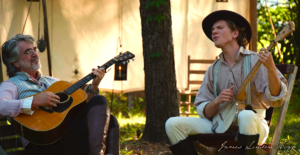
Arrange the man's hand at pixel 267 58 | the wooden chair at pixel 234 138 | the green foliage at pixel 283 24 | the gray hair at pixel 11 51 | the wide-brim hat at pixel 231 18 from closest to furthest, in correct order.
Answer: the man's hand at pixel 267 58, the wooden chair at pixel 234 138, the wide-brim hat at pixel 231 18, the gray hair at pixel 11 51, the green foliage at pixel 283 24

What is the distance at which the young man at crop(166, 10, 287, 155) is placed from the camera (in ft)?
8.12

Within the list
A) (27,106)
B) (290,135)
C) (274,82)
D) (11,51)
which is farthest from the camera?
(290,135)

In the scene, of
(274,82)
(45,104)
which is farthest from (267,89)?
(45,104)

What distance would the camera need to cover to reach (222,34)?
2.90 metres

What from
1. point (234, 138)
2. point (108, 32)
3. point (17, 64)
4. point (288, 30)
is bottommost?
point (234, 138)

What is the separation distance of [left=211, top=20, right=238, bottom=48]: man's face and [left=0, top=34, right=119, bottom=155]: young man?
3.52 ft

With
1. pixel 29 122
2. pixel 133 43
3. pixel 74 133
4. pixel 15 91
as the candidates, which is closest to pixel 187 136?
pixel 74 133

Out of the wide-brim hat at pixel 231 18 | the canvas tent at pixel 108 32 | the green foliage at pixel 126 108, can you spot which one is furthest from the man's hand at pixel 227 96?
the green foliage at pixel 126 108

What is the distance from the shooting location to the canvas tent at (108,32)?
605 centimetres

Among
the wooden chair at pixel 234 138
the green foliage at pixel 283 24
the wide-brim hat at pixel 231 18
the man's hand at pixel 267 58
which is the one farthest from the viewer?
the green foliage at pixel 283 24

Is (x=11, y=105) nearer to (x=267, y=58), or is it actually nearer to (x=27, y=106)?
(x=27, y=106)

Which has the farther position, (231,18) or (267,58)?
(231,18)

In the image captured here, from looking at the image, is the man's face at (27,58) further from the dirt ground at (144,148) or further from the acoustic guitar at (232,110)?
the acoustic guitar at (232,110)

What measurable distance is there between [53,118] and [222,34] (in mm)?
1621
